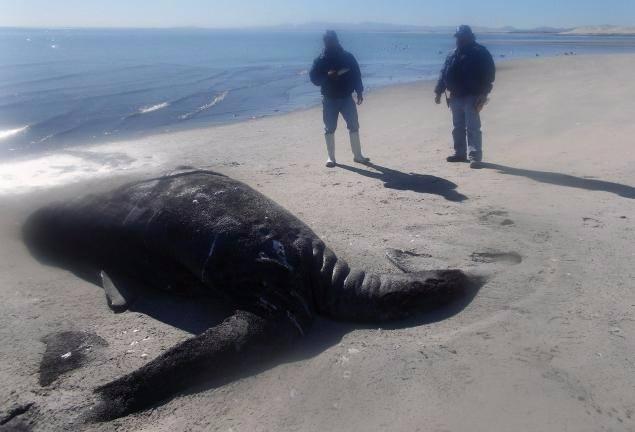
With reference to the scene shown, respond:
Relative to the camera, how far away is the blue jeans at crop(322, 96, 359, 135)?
9.66 m

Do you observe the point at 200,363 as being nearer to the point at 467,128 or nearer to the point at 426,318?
the point at 426,318

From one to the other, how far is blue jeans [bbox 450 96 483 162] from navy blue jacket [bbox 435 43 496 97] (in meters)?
0.16

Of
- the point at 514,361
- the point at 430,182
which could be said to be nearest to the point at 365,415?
the point at 514,361

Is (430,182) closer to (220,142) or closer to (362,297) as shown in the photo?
(362,297)

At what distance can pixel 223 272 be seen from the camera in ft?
15.4

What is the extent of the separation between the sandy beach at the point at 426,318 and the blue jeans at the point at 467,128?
0.37 meters

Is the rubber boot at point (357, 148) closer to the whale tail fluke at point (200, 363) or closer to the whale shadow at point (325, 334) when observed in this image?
the whale shadow at point (325, 334)

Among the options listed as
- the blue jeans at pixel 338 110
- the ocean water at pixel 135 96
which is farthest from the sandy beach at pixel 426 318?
the ocean water at pixel 135 96

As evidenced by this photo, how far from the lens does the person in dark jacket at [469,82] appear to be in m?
9.07

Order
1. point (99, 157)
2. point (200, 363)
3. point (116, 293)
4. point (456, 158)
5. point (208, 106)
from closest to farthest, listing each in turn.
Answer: point (200, 363) < point (116, 293) < point (456, 158) < point (99, 157) < point (208, 106)

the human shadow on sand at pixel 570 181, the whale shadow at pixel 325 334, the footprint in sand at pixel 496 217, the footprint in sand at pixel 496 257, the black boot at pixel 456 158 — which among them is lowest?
the human shadow on sand at pixel 570 181

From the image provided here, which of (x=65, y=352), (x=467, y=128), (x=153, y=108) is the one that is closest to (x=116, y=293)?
(x=65, y=352)

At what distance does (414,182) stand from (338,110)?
7.09 feet

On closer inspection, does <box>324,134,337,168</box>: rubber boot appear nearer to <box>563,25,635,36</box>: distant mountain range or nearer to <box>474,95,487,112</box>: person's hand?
<box>474,95,487,112</box>: person's hand
